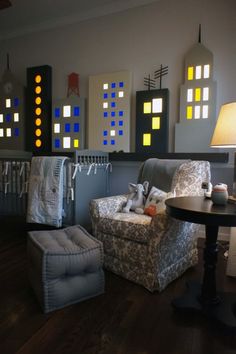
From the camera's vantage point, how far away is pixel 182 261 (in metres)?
2.00

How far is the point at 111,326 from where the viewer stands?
1.42 metres

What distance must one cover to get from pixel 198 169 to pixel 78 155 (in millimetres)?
1203

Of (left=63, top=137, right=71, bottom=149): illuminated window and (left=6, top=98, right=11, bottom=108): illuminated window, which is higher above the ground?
(left=6, top=98, right=11, bottom=108): illuminated window

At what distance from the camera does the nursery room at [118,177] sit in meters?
1.45

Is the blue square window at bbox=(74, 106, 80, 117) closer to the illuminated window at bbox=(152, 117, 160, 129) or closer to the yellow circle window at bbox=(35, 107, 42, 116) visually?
the yellow circle window at bbox=(35, 107, 42, 116)

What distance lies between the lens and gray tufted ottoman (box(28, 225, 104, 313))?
5.00 feet

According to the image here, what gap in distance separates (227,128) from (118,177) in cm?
188

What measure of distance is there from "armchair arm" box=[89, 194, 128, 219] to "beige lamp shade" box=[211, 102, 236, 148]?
950mm

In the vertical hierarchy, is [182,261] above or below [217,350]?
above

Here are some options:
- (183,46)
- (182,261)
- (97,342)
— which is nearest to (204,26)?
(183,46)

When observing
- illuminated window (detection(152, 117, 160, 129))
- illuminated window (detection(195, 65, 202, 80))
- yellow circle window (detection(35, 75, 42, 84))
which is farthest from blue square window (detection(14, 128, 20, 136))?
illuminated window (detection(195, 65, 202, 80))

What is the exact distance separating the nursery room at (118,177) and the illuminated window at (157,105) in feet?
0.04

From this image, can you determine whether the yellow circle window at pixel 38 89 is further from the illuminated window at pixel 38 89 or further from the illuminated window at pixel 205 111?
the illuminated window at pixel 205 111

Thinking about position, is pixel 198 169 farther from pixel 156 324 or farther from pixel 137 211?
pixel 156 324
